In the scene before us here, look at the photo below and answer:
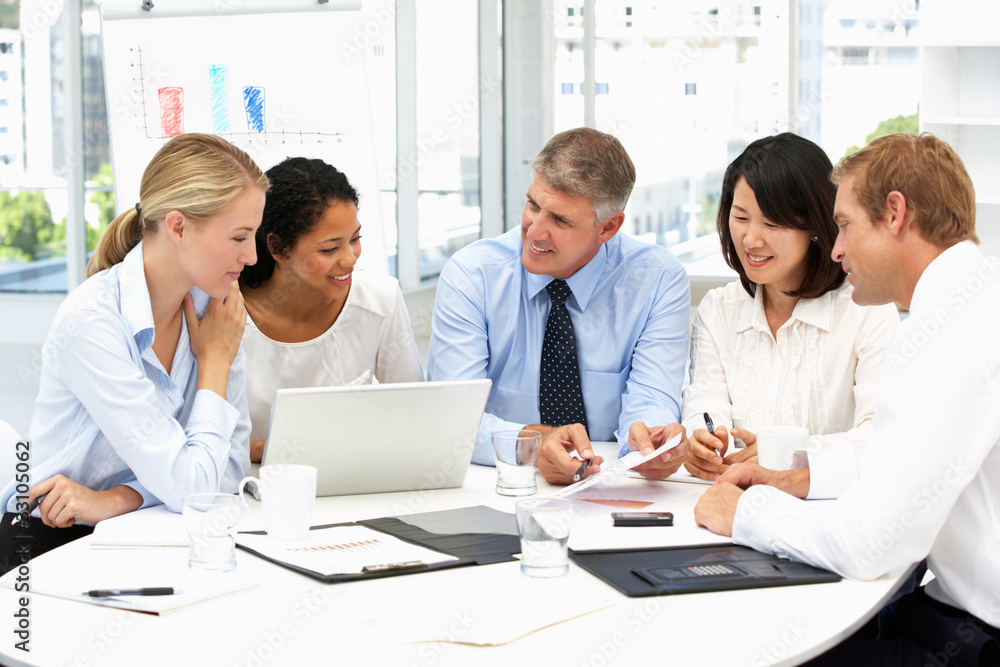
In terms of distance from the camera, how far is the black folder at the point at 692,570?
4.28 ft

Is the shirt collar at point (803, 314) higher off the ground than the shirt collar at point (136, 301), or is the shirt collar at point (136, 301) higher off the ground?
the shirt collar at point (136, 301)

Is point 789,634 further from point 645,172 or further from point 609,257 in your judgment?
point 645,172

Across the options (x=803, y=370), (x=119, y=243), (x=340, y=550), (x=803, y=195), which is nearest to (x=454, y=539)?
(x=340, y=550)

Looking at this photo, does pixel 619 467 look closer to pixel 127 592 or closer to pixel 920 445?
pixel 920 445

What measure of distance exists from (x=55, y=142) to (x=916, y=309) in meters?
4.42

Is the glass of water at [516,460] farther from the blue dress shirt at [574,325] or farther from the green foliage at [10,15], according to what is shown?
the green foliage at [10,15]

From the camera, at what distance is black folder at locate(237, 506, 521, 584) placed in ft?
4.48

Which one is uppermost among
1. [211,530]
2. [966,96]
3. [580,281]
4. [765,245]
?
[966,96]

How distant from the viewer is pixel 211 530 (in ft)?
4.49

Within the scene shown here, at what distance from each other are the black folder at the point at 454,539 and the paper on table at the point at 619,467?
0.12 metres

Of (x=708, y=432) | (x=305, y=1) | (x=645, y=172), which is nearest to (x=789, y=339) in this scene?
(x=708, y=432)

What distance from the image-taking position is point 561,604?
1250mm

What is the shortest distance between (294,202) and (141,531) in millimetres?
938

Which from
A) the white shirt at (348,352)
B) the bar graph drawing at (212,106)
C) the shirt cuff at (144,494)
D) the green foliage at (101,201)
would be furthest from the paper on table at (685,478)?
the green foliage at (101,201)
